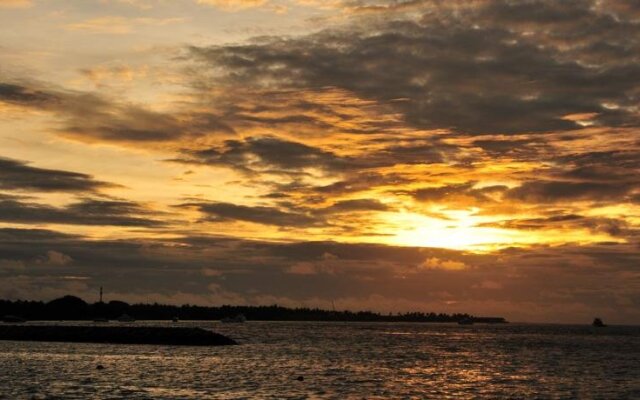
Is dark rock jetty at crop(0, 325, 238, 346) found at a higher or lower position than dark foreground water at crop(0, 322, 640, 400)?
higher

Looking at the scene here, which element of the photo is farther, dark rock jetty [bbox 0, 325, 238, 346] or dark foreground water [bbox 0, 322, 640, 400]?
dark rock jetty [bbox 0, 325, 238, 346]

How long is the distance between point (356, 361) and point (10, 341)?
6446 centimetres

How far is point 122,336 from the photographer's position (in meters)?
132

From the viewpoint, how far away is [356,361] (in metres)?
102

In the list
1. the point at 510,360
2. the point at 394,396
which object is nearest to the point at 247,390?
the point at 394,396

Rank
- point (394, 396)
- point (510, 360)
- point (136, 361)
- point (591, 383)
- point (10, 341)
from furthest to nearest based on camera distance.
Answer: point (10, 341), point (510, 360), point (136, 361), point (591, 383), point (394, 396)

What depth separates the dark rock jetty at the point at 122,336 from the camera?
130 meters

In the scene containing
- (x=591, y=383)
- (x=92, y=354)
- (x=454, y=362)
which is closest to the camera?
(x=591, y=383)

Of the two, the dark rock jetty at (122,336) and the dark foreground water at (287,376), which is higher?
the dark rock jetty at (122,336)

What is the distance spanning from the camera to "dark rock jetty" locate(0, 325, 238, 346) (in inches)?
5098

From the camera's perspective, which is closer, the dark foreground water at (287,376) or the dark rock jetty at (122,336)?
the dark foreground water at (287,376)

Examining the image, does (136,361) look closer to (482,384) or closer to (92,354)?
(92,354)

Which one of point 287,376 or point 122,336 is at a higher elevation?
point 122,336

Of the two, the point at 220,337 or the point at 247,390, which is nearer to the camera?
the point at 247,390
